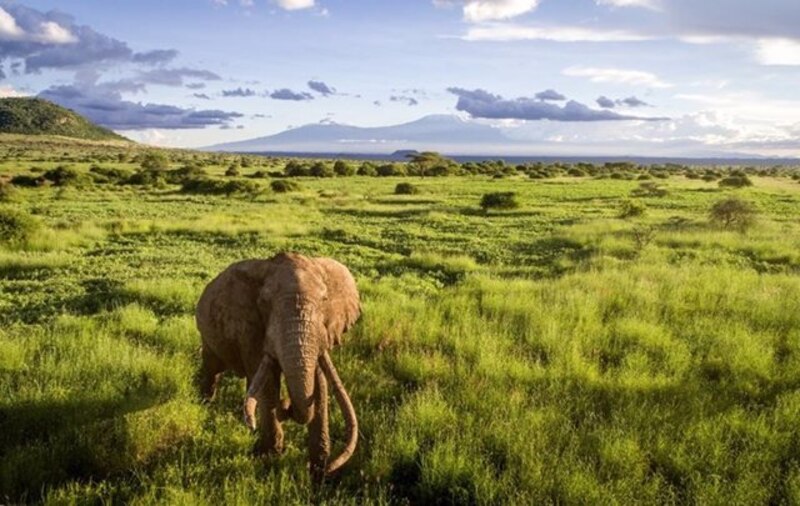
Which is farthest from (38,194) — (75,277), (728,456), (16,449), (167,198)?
(728,456)

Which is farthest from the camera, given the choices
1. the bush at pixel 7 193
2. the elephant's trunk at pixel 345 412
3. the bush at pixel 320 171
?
the bush at pixel 320 171

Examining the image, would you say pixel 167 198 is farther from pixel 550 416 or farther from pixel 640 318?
pixel 550 416

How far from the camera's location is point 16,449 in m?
5.69

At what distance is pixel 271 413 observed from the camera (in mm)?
→ 5535

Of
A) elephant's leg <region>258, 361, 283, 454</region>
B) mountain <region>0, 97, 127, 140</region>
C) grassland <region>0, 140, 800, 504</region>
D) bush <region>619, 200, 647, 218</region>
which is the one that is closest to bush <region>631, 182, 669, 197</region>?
bush <region>619, 200, 647, 218</region>

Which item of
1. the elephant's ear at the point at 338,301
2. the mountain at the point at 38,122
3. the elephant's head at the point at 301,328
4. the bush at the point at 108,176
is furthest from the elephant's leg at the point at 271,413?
the mountain at the point at 38,122

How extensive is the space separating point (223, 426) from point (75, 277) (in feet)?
31.6

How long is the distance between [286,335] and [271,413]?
3.35 feet

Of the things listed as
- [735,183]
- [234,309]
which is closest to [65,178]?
[234,309]

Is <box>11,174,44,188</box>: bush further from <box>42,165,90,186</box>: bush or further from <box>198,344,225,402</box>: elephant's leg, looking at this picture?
<box>198,344,225,402</box>: elephant's leg

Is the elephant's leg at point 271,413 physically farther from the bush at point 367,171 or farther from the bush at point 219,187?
the bush at point 367,171

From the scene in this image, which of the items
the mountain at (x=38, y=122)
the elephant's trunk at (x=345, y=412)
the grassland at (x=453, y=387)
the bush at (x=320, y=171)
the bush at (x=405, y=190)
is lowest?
the grassland at (x=453, y=387)

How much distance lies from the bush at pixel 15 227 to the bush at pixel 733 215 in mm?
25283

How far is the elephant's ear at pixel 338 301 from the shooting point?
5.45 meters
